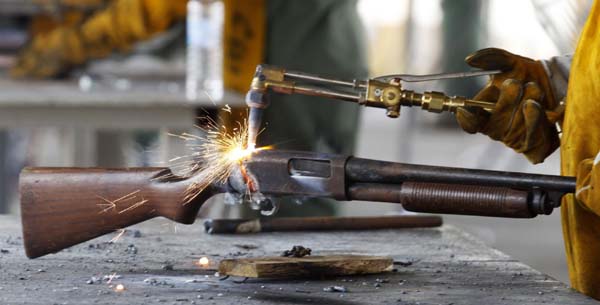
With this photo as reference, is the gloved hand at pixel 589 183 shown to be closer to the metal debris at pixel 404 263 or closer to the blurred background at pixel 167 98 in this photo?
the metal debris at pixel 404 263

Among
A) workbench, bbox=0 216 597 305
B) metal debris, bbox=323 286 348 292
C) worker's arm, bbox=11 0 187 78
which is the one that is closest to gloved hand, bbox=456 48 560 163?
workbench, bbox=0 216 597 305

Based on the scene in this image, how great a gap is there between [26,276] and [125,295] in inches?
9.6

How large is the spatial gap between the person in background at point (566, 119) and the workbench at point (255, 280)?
9cm

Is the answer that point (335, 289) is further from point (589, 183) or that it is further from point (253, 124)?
point (589, 183)

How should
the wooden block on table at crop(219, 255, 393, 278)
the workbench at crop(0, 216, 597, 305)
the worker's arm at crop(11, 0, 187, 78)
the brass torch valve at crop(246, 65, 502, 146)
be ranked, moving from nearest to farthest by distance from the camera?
the workbench at crop(0, 216, 597, 305) → the wooden block on table at crop(219, 255, 393, 278) → the brass torch valve at crop(246, 65, 502, 146) → the worker's arm at crop(11, 0, 187, 78)

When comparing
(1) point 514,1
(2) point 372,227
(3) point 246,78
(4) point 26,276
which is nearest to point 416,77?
(2) point 372,227

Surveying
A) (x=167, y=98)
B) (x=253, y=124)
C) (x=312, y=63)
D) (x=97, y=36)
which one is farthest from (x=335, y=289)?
(x=97, y=36)

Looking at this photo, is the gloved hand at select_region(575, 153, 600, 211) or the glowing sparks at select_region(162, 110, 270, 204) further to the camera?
the glowing sparks at select_region(162, 110, 270, 204)

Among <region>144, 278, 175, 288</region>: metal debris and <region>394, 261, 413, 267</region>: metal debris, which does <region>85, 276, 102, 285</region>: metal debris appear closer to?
<region>144, 278, 175, 288</region>: metal debris

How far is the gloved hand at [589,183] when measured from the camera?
1.59 meters

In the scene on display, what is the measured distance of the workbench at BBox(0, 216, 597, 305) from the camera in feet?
5.56

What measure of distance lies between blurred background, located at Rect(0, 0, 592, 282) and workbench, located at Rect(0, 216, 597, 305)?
1.74 meters

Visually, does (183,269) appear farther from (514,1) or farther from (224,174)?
(514,1)

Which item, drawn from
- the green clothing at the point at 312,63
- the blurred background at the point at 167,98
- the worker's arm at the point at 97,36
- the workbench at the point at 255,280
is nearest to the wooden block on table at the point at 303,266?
the workbench at the point at 255,280
